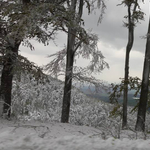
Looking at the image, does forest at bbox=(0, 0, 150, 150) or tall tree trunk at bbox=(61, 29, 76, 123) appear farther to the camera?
tall tree trunk at bbox=(61, 29, 76, 123)

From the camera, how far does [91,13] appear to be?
35.6 feet

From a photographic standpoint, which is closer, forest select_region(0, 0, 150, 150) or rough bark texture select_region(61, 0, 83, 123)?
forest select_region(0, 0, 150, 150)

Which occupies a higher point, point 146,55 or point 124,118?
point 146,55

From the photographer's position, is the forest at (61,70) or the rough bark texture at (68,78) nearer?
the forest at (61,70)

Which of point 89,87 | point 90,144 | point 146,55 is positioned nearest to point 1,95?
point 89,87

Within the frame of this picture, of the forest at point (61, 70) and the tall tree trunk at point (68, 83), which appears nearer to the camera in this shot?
the forest at point (61, 70)

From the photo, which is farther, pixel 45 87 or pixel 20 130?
pixel 45 87

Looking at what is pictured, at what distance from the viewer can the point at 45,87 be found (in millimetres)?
25281

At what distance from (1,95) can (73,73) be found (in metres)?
3.35

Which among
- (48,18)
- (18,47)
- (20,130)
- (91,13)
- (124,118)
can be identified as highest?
(91,13)

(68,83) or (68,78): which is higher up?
(68,78)

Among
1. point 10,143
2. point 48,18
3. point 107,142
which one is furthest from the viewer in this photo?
point 48,18

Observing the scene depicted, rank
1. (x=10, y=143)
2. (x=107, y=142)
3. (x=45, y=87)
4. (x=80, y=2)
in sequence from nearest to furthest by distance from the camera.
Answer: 1. (x=10, y=143)
2. (x=107, y=142)
3. (x=80, y=2)
4. (x=45, y=87)

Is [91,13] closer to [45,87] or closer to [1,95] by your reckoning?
[1,95]
